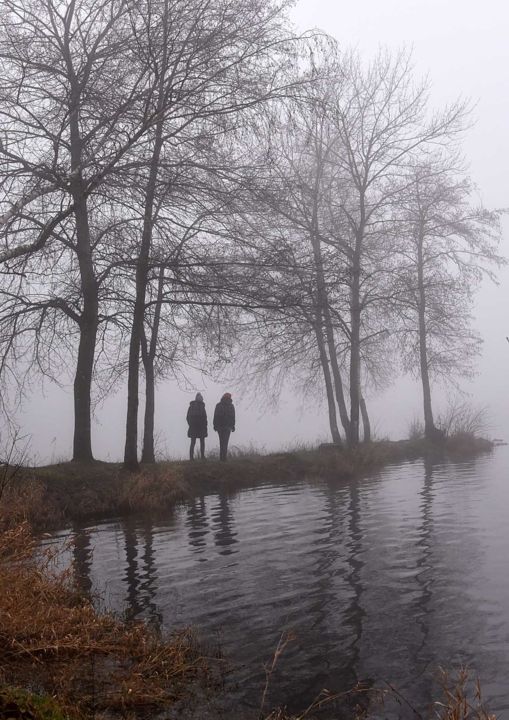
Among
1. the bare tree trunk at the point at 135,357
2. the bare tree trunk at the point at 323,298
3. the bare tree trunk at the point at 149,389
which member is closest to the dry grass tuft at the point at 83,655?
the bare tree trunk at the point at 323,298

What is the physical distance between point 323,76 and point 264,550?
698 centimetres

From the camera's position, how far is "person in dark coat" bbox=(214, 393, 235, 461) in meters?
22.6

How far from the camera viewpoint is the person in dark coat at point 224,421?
74.2ft

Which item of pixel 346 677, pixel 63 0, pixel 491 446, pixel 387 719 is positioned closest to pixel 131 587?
pixel 346 677

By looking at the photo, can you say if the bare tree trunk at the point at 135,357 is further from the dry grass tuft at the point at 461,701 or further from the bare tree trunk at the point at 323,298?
the dry grass tuft at the point at 461,701

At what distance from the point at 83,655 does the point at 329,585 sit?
11.6ft

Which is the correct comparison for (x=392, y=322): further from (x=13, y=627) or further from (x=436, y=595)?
(x=13, y=627)

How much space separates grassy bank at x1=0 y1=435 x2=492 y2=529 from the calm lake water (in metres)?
0.95

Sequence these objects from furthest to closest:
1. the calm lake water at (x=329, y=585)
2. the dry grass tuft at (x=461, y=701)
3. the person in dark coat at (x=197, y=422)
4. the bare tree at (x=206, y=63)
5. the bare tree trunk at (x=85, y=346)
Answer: the person in dark coat at (x=197, y=422) → the bare tree trunk at (x=85, y=346) → the bare tree at (x=206, y=63) → the calm lake water at (x=329, y=585) → the dry grass tuft at (x=461, y=701)

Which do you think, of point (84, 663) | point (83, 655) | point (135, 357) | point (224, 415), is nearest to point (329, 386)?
point (224, 415)

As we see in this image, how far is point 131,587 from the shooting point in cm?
897

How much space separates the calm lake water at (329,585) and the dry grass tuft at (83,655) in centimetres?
49

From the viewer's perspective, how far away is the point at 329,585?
864 centimetres

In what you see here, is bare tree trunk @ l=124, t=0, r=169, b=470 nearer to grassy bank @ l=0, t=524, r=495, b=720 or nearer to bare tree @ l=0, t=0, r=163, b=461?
bare tree @ l=0, t=0, r=163, b=461
